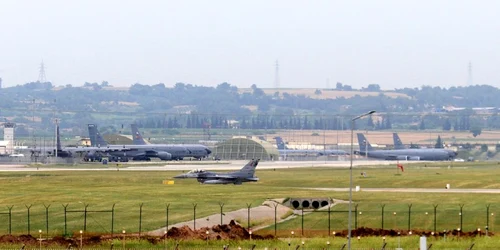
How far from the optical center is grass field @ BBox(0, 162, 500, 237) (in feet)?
268

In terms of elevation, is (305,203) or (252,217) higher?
(305,203)

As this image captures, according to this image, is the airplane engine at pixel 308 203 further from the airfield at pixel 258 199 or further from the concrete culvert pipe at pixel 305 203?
the airfield at pixel 258 199

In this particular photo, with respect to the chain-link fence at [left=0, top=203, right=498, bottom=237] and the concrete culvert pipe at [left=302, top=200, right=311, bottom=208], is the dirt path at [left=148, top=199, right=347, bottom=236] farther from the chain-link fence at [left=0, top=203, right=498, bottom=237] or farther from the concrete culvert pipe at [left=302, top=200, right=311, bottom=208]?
the concrete culvert pipe at [left=302, top=200, right=311, bottom=208]

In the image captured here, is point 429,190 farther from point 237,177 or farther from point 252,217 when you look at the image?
point 252,217

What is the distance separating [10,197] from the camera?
104m

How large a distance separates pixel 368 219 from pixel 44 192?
37.1 m

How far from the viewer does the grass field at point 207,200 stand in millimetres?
81562

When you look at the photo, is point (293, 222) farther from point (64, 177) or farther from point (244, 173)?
point (64, 177)

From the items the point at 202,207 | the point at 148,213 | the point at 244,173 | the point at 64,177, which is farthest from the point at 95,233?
the point at 64,177

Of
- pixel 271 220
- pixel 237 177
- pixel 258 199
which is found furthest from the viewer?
pixel 237 177

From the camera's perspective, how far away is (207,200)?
99.9m

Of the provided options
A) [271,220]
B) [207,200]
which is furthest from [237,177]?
[271,220]

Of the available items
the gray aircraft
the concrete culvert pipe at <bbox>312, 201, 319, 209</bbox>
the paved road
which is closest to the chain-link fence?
the concrete culvert pipe at <bbox>312, 201, 319, 209</bbox>

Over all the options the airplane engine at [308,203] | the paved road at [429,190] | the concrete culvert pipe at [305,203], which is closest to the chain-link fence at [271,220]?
the concrete culvert pipe at [305,203]
